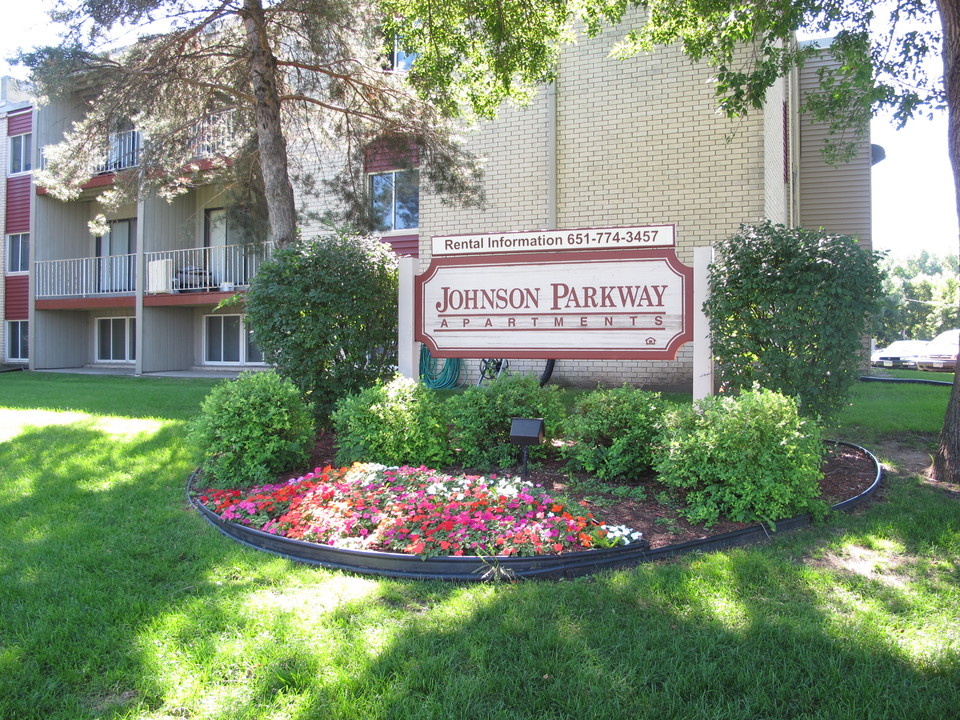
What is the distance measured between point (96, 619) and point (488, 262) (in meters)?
3.98

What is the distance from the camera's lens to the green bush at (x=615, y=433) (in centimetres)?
484

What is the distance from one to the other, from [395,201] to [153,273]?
6.91m

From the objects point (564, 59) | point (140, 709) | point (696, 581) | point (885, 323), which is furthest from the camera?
point (564, 59)

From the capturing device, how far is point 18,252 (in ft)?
62.2

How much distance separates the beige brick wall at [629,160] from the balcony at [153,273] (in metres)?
6.70

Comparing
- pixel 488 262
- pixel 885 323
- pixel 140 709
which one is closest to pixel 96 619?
pixel 140 709

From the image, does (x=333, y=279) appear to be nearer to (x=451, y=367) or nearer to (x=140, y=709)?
(x=140, y=709)

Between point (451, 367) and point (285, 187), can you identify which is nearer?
point (285, 187)

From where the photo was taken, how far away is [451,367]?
11742 millimetres

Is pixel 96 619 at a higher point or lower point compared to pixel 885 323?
lower

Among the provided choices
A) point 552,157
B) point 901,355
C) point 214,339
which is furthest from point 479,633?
point 901,355

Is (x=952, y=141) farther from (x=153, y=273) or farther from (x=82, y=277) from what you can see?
(x=82, y=277)

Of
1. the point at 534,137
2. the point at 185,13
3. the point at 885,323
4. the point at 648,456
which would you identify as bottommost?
the point at 648,456

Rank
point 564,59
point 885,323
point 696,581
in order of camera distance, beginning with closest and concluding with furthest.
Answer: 1. point 696,581
2. point 885,323
3. point 564,59
